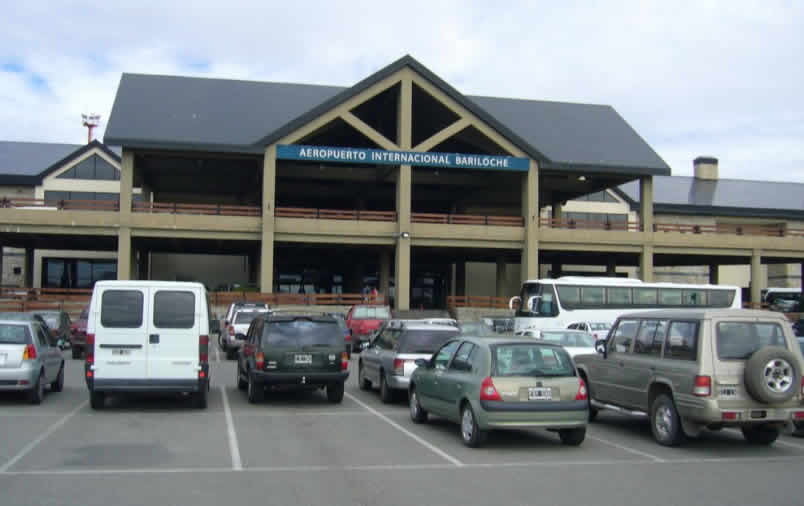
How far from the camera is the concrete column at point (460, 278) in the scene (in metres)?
54.1

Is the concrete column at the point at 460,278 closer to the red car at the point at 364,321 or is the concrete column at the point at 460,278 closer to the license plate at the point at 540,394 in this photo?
the red car at the point at 364,321

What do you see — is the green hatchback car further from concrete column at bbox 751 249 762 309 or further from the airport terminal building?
concrete column at bbox 751 249 762 309

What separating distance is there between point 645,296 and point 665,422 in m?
22.7

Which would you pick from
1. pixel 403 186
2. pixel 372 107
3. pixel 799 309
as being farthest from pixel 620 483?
pixel 799 309

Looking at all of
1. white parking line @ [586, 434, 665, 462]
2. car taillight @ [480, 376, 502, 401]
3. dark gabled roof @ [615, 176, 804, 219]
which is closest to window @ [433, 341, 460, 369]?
car taillight @ [480, 376, 502, 401]

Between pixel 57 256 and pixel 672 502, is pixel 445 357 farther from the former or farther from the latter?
pixel 57 256

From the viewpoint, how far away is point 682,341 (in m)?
11.4

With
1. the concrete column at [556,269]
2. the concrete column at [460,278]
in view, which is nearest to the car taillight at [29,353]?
the concrete column at [460,278]

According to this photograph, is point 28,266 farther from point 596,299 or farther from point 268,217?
point 596,299

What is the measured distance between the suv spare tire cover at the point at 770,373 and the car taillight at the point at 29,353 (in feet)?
38.7

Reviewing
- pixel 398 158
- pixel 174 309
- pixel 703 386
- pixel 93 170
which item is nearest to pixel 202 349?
pixel 174 309

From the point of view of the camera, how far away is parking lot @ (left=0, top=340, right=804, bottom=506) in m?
8.22

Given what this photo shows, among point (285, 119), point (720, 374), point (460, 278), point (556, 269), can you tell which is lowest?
point (720, 374)

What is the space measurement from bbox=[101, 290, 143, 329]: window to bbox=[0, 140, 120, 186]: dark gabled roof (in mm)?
42581
